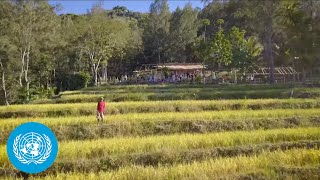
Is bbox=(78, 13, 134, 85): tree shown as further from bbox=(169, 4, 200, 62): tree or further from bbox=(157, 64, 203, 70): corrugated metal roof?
bbox=(169, 4, 200, 62): tree

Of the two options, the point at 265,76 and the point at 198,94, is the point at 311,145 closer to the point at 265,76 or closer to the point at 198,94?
the point at 198,94

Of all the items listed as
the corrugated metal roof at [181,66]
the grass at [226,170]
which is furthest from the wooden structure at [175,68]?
the grass at [226,170]

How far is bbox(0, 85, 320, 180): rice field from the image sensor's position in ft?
30.3

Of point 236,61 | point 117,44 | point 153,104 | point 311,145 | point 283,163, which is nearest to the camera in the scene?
point 283,163

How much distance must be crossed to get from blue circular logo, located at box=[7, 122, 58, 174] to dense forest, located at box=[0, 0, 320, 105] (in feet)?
106

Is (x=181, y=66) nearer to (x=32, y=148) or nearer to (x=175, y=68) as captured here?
(x=175, y=68)

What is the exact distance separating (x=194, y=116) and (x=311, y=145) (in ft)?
23.1

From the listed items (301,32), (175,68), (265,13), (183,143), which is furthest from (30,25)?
(183,143)

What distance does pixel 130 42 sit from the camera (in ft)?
209

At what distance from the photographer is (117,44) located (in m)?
52.7

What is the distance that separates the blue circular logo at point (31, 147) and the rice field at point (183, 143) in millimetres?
2859

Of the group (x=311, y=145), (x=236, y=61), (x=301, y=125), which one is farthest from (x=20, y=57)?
(x=311, y=145)

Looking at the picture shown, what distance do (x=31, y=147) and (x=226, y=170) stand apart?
16.0ft

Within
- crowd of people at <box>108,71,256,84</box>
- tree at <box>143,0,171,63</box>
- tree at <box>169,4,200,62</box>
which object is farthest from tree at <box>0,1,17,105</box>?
tree at <box>169,4,200,62</box>
